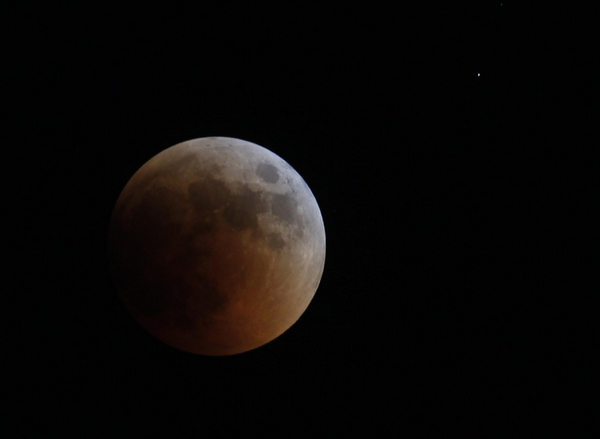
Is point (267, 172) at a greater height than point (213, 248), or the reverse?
point (267, 172)

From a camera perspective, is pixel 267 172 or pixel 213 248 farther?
pixel 267 172

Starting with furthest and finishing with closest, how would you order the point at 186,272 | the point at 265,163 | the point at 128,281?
the point at 265,163 → the point at 128,281 → the point at 186,272

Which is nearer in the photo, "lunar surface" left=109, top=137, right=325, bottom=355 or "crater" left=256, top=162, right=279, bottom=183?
"lunar surface" left=109, top=137, right=325, bottom=355

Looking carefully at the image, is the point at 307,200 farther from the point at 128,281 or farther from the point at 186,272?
the point at 128,281

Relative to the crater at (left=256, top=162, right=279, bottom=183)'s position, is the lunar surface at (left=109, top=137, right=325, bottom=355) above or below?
below

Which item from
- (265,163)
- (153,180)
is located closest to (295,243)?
(265,163)

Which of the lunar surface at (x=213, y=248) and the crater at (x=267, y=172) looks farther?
the crater at (x=267, y=172)

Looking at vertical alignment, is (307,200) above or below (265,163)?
below

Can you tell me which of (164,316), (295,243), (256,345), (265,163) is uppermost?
(265,163)
